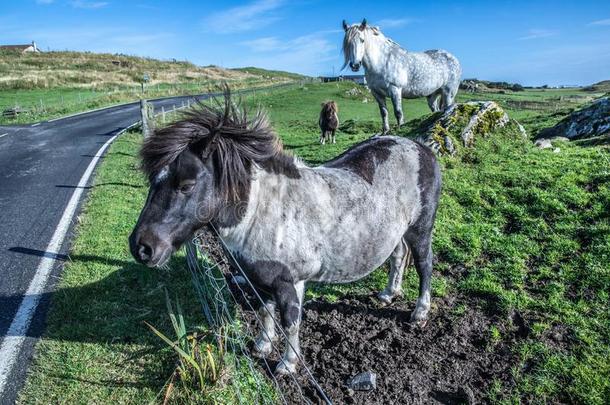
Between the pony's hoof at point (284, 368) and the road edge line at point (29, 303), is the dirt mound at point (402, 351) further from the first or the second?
the road edge line at point (29, 303)

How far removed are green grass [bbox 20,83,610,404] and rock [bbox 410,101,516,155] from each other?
63 cm

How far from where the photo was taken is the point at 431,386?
399 centimetres

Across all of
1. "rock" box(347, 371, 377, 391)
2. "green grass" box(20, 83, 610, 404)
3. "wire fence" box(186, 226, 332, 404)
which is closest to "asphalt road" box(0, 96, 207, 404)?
"green grass" box(20, 83, 610, 404)

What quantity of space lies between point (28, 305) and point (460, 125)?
986 centimetres

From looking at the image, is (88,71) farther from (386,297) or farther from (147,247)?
(147,247)

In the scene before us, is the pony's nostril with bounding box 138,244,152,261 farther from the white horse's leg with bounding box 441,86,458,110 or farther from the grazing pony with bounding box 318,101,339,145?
the grazing pony with bounding box 318,101,339,145

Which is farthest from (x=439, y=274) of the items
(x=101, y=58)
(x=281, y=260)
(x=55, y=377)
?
(x=101, y=58)

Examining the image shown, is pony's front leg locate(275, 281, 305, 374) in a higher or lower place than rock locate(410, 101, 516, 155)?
lower

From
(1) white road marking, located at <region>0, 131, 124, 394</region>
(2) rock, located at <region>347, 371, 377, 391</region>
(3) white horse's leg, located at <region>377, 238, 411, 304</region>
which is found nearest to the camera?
(2) rock, located at <region>347, 371, 377, 391</region>

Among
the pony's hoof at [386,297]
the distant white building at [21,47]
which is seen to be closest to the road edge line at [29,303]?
the pony's hoof at [386,297]

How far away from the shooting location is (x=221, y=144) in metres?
3.29

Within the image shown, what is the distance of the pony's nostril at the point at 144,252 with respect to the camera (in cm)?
316

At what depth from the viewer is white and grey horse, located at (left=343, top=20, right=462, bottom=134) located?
954cm

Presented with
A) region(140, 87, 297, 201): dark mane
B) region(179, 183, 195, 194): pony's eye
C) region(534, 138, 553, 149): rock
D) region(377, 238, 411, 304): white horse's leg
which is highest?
region(140, 87, 297, 201): dark mane
